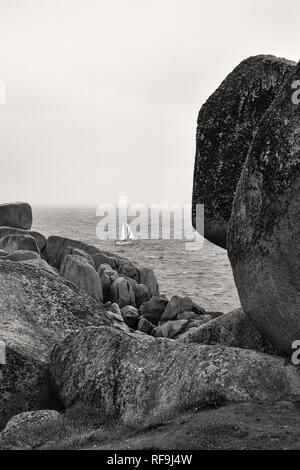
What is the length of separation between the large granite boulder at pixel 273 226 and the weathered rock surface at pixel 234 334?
89cm

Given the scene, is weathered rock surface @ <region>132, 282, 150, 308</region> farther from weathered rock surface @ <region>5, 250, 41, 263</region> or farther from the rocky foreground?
the rocky foreground

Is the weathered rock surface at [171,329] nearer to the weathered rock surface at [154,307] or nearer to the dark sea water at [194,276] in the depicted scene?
the weathered rock surface at [154,307]

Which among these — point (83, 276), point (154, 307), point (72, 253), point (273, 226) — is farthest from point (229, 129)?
point (72, 253)

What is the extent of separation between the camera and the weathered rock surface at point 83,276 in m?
37.2

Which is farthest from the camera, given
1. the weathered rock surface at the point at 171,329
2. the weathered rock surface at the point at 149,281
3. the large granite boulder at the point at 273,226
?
the weathered rock surface at the point at 149,281

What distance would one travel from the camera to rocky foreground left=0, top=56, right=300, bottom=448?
10656 mm

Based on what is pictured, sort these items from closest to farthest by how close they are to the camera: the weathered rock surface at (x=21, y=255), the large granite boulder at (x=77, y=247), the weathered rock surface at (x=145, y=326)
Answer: the weathered rock surface at (x=145, y=326) < the weathered rock surface at (x=21, y=255) < the large granite boulder at (x=77, y=247)

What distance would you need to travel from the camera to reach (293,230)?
34.4 feet

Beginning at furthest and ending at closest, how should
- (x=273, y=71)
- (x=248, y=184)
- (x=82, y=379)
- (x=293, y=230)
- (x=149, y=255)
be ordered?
(x=149, y=255) → (x=273, y=71) → (x=82, y=379) → (x=248, y=184) → (x=293, y=230)

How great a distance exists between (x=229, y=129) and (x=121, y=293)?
26575 mm

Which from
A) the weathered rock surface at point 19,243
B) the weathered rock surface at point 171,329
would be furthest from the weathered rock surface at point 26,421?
the weathered rock surface at point 19,243
